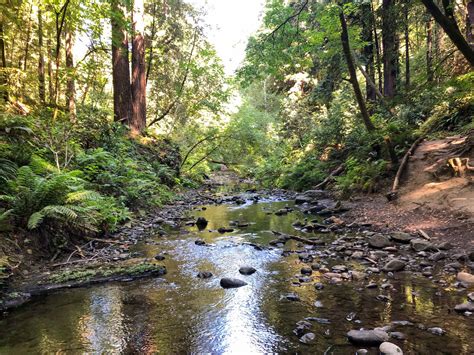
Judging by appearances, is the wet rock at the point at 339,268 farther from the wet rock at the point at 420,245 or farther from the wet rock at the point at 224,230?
the wet rock at the point at 224,230

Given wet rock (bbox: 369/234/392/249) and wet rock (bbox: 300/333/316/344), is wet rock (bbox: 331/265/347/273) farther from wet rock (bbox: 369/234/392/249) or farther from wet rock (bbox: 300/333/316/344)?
wet rock (bbox: 300/333/316/344)

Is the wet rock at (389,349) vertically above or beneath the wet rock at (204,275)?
beneath

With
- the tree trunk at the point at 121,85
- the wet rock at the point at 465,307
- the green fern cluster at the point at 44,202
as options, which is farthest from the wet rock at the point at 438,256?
the tree trunk at the point at 121,85

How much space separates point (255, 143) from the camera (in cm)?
2119

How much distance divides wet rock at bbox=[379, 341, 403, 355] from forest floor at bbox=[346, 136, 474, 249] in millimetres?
3542

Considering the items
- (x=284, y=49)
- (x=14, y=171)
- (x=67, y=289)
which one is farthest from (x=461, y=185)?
(x=14, y=171)

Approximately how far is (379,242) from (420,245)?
68 centimetres

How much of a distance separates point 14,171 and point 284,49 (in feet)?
26.9

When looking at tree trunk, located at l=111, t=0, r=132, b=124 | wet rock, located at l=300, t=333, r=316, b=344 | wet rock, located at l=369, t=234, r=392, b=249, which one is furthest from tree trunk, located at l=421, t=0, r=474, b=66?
tree trunk, located at l=111, t=0, r=132, b=124

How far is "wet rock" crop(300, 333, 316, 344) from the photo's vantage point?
10.3 ft

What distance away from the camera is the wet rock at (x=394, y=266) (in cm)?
488

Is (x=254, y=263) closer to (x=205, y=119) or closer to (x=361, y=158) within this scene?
(x=361, y=158)

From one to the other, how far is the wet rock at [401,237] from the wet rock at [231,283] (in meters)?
3.36

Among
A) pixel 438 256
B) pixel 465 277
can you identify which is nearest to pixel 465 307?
pixel 465 277
